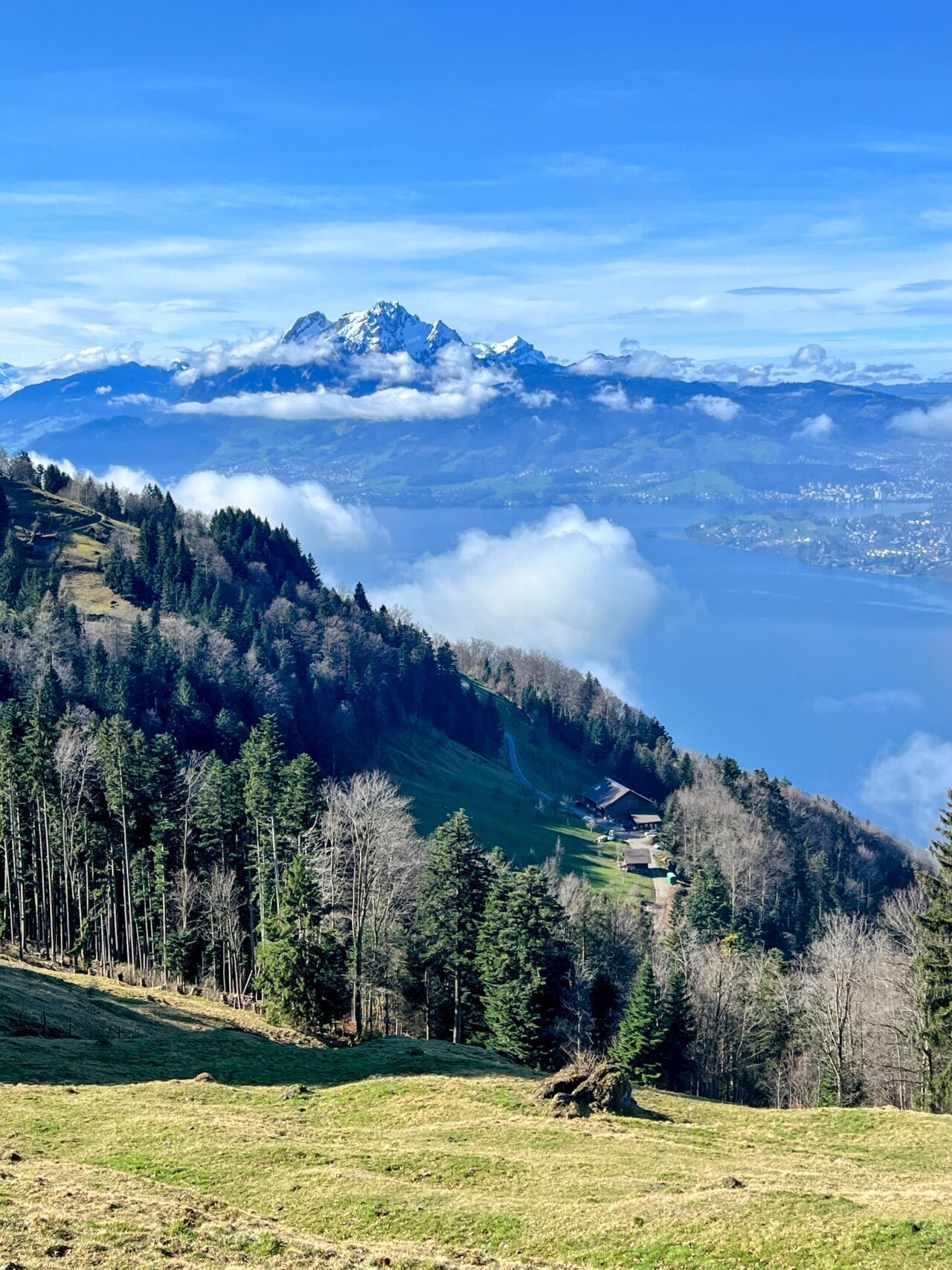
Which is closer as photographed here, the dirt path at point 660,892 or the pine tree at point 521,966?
the pine tree at point 521,966

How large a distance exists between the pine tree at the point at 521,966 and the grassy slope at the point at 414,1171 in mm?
8165

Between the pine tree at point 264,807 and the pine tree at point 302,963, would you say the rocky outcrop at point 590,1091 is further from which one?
the pine tree at point 264,807

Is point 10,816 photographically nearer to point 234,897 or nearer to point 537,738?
point 234,897

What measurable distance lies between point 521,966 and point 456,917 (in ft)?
15.2

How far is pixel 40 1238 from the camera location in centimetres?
1602

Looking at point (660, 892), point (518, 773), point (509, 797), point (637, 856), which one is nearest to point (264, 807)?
point (660, 892)

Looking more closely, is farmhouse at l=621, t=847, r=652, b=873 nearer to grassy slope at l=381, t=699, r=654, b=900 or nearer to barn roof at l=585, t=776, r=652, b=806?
grassy slope at l=381, t=699, r=654, b=900

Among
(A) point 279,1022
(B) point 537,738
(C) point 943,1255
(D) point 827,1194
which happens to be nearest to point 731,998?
(A) point 279,1022

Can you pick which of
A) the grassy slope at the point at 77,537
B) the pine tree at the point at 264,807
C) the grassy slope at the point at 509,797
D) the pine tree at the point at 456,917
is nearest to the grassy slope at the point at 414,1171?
the pine tree at the point at 456,917

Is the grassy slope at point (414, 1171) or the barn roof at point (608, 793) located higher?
the barn roof at point (608, 793)

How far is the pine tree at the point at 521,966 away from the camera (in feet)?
149

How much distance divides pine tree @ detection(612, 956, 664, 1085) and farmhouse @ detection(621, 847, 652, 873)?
7586cm

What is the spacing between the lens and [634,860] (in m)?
124

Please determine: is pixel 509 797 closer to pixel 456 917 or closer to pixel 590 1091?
pixel 456 917
